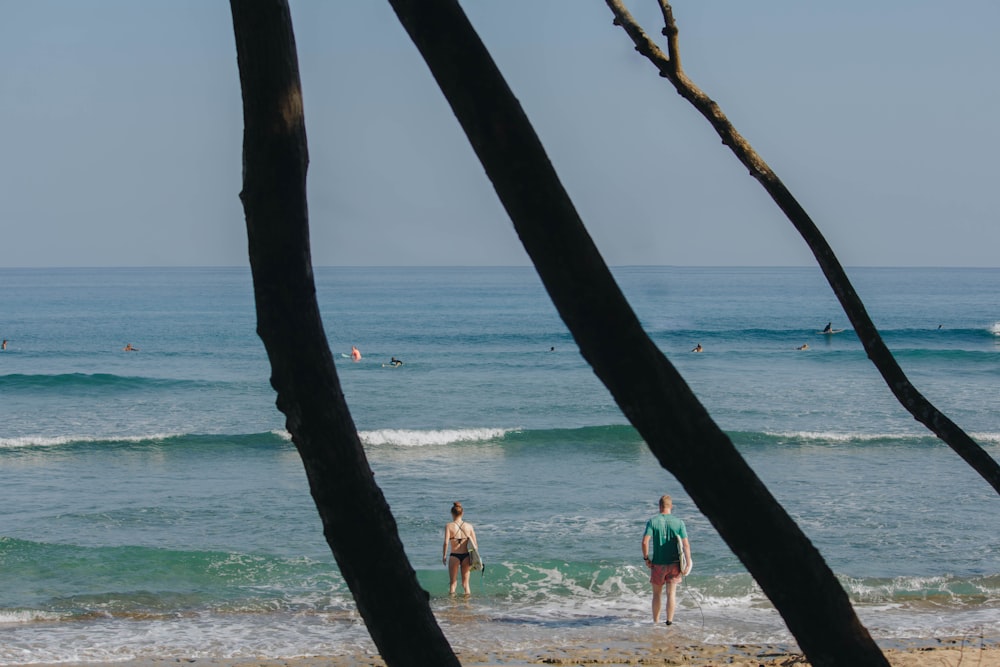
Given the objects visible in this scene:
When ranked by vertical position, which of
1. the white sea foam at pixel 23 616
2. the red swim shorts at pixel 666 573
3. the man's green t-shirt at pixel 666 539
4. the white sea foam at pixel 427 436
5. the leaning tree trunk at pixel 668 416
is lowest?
the white sea foam at pixel 23 616

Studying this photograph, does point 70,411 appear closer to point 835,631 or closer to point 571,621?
point 571,621

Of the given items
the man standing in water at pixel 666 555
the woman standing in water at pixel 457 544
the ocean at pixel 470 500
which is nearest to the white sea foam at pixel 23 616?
the ocean at pixel 470 500

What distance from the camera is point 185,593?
495 inches

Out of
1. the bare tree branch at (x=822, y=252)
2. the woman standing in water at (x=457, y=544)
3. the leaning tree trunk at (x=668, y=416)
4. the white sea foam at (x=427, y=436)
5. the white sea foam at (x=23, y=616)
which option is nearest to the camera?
the leaning tree trunk at (x=668, y=416)

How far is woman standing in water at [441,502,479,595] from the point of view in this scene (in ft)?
39.1

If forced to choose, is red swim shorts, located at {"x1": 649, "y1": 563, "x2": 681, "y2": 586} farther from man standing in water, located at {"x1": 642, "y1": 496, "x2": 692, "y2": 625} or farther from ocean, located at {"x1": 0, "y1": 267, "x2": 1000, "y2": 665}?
ocean, located at {"x1": 0, "y1": 267, "x2": 1000, "y2": 665}

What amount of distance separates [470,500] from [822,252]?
15130 mm

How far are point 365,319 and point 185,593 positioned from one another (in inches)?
2253

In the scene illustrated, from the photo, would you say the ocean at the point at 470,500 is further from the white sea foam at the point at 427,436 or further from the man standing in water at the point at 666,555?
the man standing in water at the point at 666,555

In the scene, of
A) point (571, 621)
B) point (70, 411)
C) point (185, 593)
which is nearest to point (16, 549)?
point (185, 593)

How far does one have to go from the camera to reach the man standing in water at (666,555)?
10.8 m

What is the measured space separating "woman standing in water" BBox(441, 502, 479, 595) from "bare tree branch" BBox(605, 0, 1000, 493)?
912 cm

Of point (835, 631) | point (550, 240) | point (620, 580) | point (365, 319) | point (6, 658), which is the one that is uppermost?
point (365, 319)

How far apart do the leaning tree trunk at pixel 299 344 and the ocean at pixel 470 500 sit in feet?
27.8
